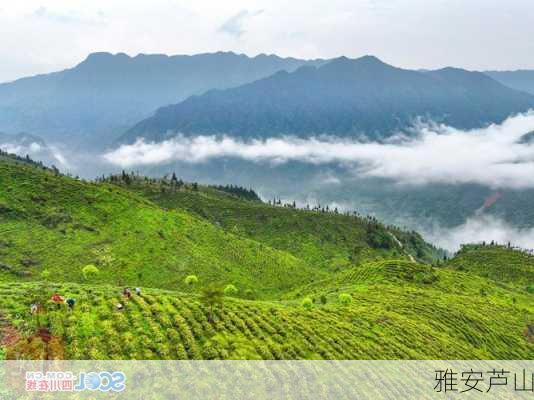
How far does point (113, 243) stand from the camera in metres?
127

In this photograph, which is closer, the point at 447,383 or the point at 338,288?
the point at 447,383

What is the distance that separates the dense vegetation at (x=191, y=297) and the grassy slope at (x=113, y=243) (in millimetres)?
485

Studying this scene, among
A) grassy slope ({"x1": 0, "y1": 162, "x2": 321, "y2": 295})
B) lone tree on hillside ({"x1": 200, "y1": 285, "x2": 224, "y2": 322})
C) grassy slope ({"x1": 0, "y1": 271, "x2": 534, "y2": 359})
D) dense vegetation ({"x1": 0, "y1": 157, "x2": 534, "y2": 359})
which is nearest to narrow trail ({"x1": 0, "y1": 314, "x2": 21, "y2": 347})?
dense vegetation ({"x1": 0, "y1": 157, "x2": 534, "y2": 359})

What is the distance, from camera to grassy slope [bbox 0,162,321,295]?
113 metres

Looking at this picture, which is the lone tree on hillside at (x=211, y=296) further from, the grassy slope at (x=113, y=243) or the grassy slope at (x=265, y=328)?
the grassy slope at (x=113, y=243)

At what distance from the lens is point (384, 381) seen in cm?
5006

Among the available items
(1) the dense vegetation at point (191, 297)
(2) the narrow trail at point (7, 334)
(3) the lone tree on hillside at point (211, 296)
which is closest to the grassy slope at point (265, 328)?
(1) the dense vegetation at point (191, 297)

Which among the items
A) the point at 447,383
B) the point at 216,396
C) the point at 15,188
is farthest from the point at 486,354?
the point at 15,188

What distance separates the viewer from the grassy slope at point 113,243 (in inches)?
4432

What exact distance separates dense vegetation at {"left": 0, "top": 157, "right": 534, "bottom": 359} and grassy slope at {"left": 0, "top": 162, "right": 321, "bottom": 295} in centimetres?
49

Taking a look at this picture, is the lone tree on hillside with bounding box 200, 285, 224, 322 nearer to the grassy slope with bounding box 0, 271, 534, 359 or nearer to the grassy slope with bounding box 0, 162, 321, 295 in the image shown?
the grassy slope with bounding box 0, 271, 534, 359

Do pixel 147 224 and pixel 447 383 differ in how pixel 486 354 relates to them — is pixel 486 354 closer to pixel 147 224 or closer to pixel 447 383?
pixel 447 383

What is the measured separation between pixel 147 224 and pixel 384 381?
10815cm

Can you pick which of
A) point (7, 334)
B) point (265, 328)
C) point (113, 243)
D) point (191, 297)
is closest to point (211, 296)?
point (265, 328)
